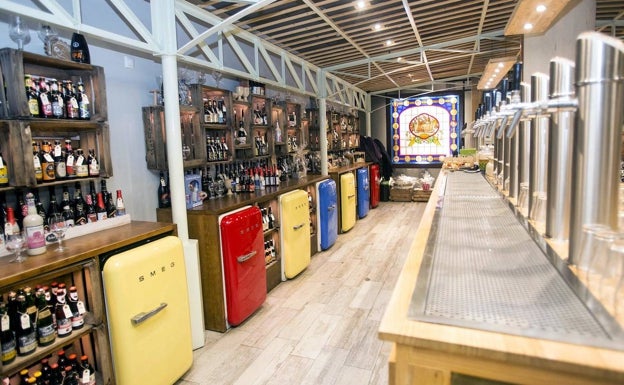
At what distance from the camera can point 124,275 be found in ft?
6.87

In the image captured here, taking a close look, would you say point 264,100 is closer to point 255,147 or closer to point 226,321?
point 255,147

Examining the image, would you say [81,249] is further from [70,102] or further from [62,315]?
[70,102]

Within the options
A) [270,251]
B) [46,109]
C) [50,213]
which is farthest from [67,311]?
[270,251]

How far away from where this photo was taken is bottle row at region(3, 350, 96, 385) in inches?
78.9

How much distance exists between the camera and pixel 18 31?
2.21 m

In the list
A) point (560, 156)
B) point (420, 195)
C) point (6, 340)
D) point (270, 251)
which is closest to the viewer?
point (560, 156)

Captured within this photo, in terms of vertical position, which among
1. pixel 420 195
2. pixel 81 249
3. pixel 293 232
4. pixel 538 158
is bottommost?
pixel 420 195

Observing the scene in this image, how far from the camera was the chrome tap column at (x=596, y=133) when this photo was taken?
3.56 feet

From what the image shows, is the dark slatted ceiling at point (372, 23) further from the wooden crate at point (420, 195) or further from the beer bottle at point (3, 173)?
the wooden crate at point (420, 195)

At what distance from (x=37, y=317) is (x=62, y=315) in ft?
0.39

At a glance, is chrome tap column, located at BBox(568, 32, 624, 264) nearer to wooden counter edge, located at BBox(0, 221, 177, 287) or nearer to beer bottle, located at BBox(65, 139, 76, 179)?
wooden counter edge, located at BBox(0, 221, 177, 287)

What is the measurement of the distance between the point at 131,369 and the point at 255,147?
9.23ft

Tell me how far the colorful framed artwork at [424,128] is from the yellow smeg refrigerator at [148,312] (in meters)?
9.17

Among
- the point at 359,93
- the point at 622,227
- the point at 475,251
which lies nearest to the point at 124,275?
the point at 475,251
